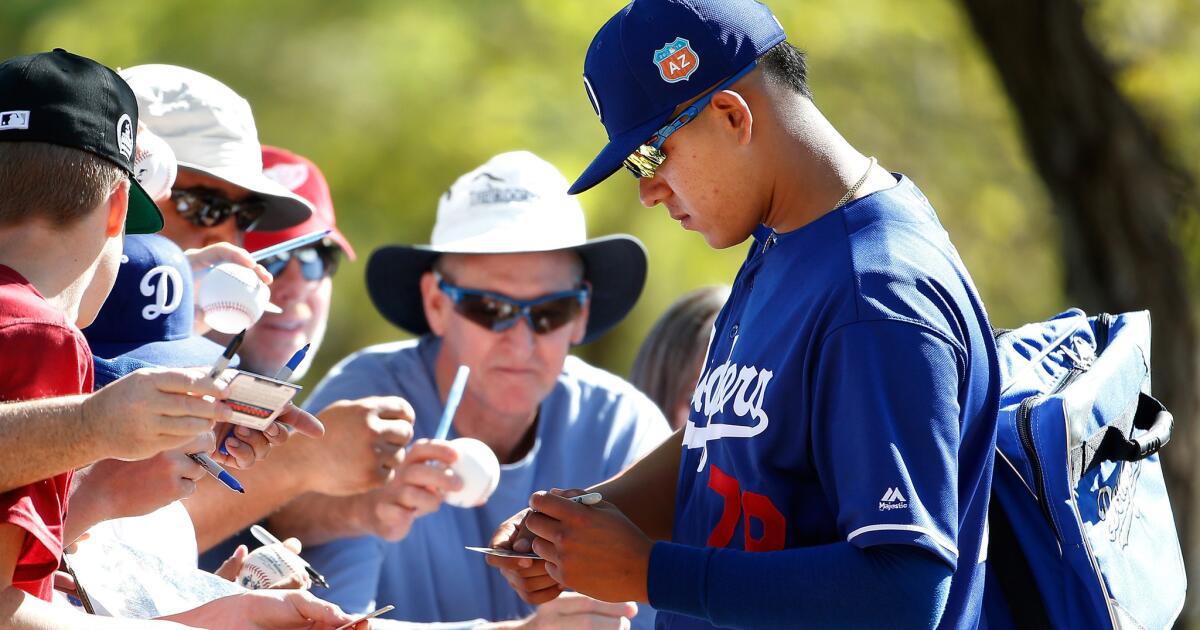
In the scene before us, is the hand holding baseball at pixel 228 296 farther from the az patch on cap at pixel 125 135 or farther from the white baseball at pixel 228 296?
the az patch on cap at pixel 125 135

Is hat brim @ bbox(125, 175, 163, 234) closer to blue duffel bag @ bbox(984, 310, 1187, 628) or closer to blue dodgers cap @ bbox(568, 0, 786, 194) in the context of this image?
blue dodgers cap @ bbox(568, 0, 786, 194)

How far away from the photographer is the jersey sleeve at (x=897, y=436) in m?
2.11

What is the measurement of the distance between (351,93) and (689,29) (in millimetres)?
6513

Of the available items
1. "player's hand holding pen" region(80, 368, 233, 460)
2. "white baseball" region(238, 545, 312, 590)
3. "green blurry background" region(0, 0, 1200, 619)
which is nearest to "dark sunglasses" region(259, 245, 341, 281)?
"white baseball" region(238, 545, 312, 590)

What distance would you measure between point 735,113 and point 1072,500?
88 cm

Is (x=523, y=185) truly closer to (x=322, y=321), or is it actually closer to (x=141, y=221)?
(x=322, y=321)

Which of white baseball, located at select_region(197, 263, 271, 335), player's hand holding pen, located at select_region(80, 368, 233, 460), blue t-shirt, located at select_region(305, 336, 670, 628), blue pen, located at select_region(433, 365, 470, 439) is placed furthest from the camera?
blue t-shirt, located at select_region(305, 336, 670, 628)

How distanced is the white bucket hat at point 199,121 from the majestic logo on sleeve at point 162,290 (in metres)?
1.02

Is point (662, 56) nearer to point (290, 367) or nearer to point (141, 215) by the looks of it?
point (290, 367)

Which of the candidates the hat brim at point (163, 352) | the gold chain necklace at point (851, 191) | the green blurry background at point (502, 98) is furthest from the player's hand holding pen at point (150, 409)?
the green blurry background at point (502, 98)

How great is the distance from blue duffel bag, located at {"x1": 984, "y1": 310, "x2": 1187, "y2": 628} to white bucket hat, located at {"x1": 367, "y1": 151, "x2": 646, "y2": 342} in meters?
1.95

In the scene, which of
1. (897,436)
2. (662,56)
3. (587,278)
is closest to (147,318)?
(662,56)

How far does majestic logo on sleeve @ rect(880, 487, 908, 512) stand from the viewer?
6.89ft

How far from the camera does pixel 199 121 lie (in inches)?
154
